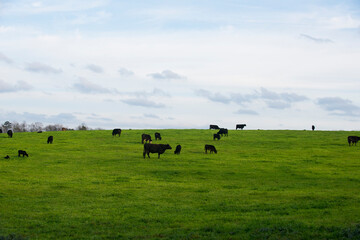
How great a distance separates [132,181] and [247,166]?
10.4 metres

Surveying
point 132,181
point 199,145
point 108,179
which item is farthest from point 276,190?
point 199,145

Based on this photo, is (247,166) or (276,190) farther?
(247,166)

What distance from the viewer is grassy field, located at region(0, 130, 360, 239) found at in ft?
46.0

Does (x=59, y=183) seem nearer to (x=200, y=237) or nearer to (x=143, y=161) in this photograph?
(x=143, y=161)

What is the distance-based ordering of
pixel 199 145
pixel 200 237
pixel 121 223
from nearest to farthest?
pixel 200 237 < pixel 121 223 < pixel 199 145

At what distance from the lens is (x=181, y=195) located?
68.8 ft

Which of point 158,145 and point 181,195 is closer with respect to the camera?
point 181,195

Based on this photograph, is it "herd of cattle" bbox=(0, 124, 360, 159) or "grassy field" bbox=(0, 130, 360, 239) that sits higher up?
"herd of cattle" bbox=(0, 124, 360, 159)

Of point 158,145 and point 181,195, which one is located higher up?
point 158,145

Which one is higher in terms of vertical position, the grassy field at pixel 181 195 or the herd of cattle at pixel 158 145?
the herd of cattle at pixel 158 145

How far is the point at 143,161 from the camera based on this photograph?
3478 cm

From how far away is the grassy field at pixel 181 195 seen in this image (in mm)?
14008

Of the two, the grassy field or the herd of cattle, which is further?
the herd of cattle

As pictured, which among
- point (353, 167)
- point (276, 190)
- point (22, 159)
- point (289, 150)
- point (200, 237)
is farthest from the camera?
point (289, 150)
